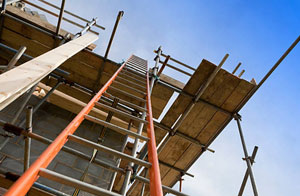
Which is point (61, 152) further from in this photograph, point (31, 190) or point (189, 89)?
point (189, 89)

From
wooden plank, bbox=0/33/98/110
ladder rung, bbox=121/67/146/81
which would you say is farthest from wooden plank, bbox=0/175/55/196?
ladder rung, bbox=121/67/146/81

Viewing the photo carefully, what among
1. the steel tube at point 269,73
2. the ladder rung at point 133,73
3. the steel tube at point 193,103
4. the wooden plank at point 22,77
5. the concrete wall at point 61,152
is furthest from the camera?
the ladder rung at point 133,73

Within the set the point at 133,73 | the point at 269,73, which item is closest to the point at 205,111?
the point at 269,73

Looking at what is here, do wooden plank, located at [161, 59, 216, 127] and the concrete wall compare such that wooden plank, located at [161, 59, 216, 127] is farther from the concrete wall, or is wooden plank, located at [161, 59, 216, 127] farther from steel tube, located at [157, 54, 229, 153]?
the concrete wall

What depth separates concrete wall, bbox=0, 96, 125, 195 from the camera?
14.5 feet

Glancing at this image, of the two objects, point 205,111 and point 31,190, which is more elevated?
point 205,111

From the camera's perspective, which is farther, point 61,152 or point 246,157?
point 61,152

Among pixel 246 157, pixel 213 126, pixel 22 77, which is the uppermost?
pixel 213 126

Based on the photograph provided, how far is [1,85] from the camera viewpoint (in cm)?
162

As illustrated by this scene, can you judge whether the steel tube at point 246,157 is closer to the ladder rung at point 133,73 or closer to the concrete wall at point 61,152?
the ladder rung at point 133,73

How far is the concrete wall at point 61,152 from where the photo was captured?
443 cm

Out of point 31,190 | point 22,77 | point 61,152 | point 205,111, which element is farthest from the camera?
point 205,111

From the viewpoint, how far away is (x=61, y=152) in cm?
491

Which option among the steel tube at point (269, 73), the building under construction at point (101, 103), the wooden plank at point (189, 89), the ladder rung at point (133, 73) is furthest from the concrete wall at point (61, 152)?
the steel tube at point (269, 73)
